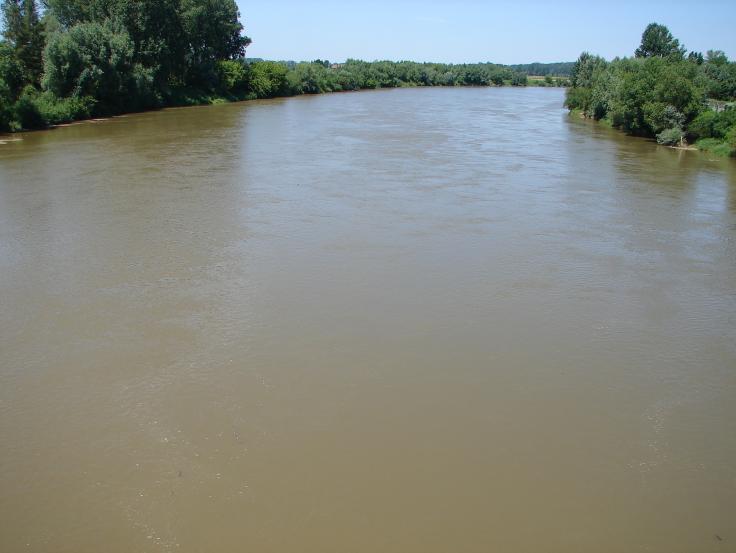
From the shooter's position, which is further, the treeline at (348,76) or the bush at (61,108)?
the treeline at (348,76)

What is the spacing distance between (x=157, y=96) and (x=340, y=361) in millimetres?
35709

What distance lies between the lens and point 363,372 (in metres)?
7.48

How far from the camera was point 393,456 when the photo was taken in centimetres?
601

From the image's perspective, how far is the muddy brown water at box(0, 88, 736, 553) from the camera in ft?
17.3

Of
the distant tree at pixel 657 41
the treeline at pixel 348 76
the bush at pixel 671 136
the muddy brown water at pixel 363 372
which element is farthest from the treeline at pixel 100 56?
the distant tree at pixel 657 41

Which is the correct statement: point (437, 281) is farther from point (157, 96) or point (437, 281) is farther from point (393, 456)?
point (157, 96)

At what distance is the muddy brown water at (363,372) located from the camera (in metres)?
5.29

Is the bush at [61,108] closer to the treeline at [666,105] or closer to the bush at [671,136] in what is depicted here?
the treeline at [666,105]

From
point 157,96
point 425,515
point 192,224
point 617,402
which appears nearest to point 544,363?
point 617,402

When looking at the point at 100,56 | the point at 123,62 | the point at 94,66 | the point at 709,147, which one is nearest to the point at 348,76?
the point at 123,62

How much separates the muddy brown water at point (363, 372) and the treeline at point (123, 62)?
16.5 m

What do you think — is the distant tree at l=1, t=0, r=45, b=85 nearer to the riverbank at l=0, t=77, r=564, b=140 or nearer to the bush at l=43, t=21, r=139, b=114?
the bush at l=43, t=21, r=139, b=114

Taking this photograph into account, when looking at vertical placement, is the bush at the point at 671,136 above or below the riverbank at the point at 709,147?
above

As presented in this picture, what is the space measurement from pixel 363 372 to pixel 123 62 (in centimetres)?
3197
